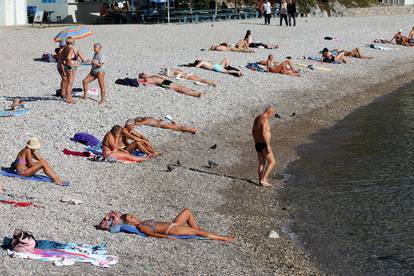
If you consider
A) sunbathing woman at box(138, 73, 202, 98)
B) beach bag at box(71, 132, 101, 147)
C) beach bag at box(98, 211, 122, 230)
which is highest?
sunbathing woman at box(138, 73, 202, 98)

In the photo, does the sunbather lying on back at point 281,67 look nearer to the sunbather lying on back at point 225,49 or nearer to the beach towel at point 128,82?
the sunbather lying on back at point 225,49

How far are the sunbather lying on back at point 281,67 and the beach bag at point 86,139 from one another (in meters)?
11.0

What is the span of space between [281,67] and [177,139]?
31.2 ft

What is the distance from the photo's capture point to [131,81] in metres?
→ 21.7

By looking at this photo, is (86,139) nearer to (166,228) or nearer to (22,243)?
(166,228)

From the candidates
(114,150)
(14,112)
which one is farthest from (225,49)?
(114,150)

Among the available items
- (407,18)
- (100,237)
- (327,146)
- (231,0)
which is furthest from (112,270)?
(407,18)

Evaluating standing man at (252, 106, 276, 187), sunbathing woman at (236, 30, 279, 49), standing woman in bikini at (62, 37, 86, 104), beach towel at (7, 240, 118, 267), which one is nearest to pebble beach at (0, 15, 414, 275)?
beach towel at (7, 240, 118, 267)

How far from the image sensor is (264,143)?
14.7m

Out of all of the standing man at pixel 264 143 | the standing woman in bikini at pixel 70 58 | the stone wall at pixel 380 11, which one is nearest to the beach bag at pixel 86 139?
the standing woman in bikini at pixel 70 58

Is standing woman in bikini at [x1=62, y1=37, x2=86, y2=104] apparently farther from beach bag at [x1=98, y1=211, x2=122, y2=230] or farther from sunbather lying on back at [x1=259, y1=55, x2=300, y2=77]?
sunbather lying on back at [x1=259, y1=55, x2=300, y2=77]

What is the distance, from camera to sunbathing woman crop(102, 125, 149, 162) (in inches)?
606

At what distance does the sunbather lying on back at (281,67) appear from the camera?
86.6ft

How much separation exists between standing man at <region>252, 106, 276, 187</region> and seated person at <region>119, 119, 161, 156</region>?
2475mm
